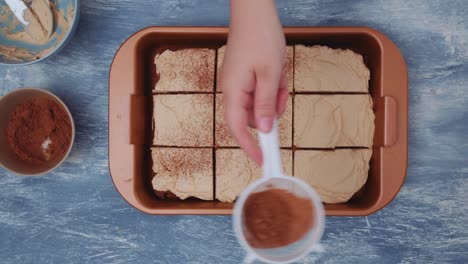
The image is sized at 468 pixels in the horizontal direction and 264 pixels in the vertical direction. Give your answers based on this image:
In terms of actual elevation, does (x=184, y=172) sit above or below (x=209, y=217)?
above

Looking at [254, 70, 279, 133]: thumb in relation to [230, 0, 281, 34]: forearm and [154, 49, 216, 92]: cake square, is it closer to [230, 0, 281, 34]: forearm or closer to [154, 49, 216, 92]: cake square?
[230, 0, 281, 34]: forearm

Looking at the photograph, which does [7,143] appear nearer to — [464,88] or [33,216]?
[33,216]

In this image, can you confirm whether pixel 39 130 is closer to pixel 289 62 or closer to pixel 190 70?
pixel 190 70

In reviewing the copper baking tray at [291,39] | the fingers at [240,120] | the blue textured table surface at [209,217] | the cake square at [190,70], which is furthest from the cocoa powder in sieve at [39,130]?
the fingers at [240,120]

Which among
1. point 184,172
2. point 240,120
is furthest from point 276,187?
point 184,172

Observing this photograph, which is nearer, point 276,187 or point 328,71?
point 276,187

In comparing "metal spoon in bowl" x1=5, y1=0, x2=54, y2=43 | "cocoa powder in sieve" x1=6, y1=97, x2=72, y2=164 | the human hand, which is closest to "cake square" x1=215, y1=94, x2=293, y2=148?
the human hand
